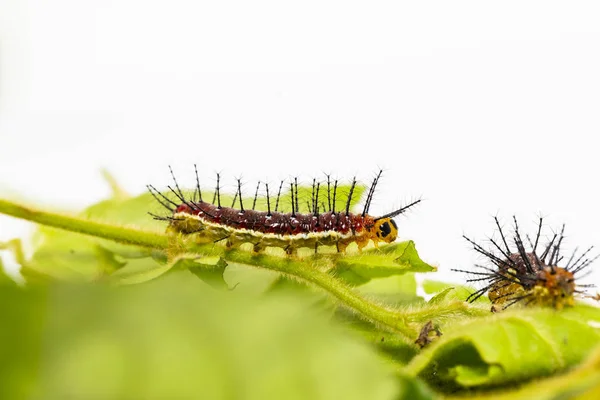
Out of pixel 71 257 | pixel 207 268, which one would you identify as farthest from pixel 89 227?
pixel 71 257

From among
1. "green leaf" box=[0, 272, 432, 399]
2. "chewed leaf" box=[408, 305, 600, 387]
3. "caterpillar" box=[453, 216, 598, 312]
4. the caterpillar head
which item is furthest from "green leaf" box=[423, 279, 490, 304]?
"green leaf" box=[0, 272, 432, 399]

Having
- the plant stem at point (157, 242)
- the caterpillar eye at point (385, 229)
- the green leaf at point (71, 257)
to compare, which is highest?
the caterpillar eye at point (385, 229)

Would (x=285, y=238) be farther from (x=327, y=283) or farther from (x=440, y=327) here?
(x=440, y=327)

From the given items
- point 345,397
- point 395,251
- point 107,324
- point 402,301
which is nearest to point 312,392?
point 345,397

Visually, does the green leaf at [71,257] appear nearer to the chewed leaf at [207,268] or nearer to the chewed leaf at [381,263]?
the chewed leaf at [207,268]

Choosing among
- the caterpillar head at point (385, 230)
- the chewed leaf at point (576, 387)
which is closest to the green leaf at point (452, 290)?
the caterpillar head at point (385, 230)

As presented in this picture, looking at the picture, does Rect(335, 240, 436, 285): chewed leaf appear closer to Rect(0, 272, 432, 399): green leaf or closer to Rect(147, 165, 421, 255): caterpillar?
Rect(147, 165, 421, 255): caterpillar
